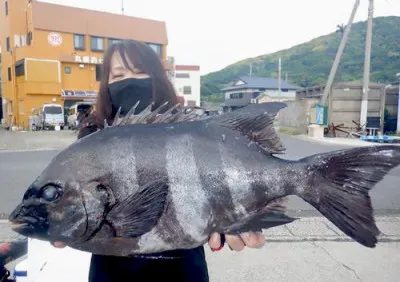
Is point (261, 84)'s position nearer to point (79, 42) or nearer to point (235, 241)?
point (79, 42)

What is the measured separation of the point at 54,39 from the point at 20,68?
3.43m

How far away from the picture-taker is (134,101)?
1699mm

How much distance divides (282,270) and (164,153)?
2.74 meters

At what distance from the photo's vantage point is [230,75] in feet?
316

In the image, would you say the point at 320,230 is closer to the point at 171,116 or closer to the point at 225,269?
the point at 225,269

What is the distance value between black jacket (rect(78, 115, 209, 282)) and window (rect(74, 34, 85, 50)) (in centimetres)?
2827

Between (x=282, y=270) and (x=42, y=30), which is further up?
(x=42, y=30)

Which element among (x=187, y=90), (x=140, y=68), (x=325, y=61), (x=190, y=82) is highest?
(x=325, y=61)

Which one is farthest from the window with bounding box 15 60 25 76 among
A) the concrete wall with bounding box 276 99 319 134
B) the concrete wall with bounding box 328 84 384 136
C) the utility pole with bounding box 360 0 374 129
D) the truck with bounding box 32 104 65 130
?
the utility pole with bounding box 360 0 374 129

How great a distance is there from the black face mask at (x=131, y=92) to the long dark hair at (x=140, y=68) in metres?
0.04

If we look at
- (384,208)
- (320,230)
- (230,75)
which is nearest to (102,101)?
(320,230)

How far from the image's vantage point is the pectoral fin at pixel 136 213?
1131 millimetres

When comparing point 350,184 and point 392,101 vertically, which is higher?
point 392,101

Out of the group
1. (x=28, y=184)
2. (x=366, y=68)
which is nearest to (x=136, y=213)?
(x=28, y=184)
